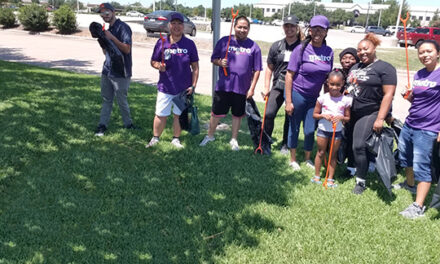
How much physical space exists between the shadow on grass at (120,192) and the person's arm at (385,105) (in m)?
1.24

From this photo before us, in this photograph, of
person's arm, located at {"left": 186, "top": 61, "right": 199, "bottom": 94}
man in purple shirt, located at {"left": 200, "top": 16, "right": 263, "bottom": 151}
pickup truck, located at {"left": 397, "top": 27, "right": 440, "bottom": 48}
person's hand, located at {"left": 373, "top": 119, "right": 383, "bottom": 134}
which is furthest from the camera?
pickup truck, located at {"left": 397, "top": 27, "right": 440, "bottom": 48}

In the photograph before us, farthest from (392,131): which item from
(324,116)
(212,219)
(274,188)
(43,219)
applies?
(43,219)

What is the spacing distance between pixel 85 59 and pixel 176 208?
38.7 ft

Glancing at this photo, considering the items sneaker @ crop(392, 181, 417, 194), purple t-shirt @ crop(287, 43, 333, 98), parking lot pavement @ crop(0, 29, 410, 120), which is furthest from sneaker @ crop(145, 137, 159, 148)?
parking lot pavement @ crop(0, 29, 410, 120)

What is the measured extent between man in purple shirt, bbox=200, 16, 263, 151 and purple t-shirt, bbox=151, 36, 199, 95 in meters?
0.36

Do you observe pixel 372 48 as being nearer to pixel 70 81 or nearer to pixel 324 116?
pixel 324 116

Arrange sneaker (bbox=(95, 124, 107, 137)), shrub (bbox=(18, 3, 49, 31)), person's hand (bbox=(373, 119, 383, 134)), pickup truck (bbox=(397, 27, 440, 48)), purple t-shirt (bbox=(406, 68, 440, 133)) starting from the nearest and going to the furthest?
1. purple t-shirt (bbox=(406, 68, 440, 133))
2. person's hand (bbox=(373, 119, 383, 134))
3. sneaker (bbox=(95, 124, 107, 137))
4. shrub (bbox=(18, 3, 49, 31))
5. pickup truck (bbox=(397, 27, 440, 48))

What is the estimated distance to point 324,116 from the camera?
4227 mm

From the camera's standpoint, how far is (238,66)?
4.91 m

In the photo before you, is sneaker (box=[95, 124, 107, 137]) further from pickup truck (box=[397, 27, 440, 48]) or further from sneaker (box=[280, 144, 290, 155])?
pickup truck (box=[397, 27, 440, 48])

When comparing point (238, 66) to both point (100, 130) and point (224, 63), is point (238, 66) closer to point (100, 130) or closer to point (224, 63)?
point (224, 63)

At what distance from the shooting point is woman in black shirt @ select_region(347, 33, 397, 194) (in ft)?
12.7

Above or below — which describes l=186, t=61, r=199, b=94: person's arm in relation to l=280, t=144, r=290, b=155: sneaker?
above

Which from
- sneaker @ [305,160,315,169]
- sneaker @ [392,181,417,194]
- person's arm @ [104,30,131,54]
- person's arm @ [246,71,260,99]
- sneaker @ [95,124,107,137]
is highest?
person's arm @ [104,30,131,54]
